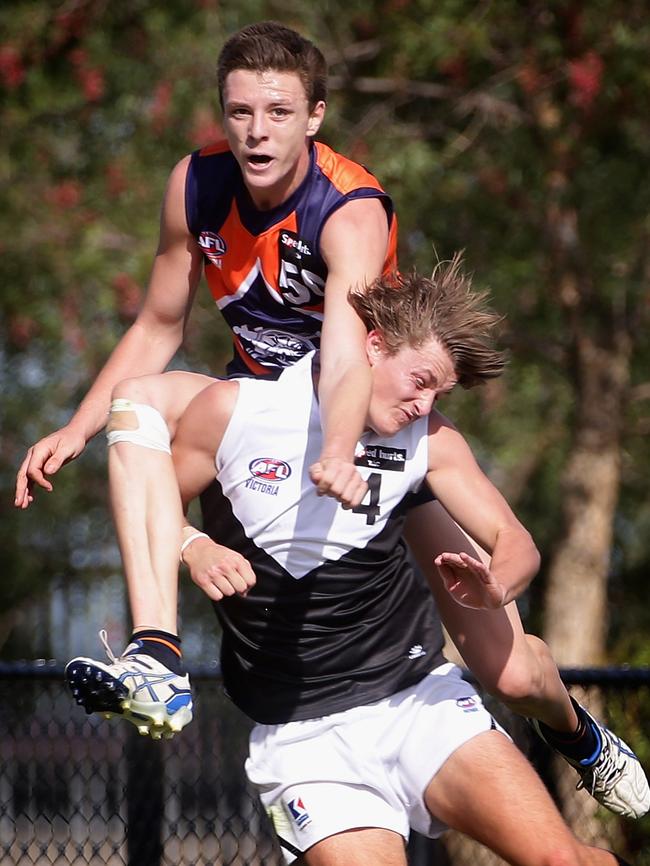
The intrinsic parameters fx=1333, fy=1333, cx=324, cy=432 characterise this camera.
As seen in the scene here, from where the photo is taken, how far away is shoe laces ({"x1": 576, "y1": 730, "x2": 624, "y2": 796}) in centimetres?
378

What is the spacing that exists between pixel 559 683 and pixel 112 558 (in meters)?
8.94

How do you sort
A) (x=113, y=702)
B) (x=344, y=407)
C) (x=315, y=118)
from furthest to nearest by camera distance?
1. (x=315, y=118)
2. (x=344, y=407)
3. (x=113, y=702)

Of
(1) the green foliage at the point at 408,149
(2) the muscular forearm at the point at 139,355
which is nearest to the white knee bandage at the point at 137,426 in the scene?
(2) the muscular forearm at the point at 139,355

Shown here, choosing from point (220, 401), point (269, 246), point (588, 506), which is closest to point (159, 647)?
point (220, 401)

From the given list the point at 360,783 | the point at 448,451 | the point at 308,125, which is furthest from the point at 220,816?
the point at 308,125

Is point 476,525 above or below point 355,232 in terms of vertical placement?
below

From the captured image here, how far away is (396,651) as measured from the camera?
138 inches

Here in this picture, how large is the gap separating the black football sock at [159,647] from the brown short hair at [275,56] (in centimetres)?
139

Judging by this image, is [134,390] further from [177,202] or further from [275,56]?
[275,56]

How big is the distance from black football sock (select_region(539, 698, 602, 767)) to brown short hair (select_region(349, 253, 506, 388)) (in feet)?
3.46

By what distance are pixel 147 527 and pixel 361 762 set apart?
2.69ft

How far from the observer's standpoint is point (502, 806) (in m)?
3.22

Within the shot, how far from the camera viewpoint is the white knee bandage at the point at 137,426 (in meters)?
3.25

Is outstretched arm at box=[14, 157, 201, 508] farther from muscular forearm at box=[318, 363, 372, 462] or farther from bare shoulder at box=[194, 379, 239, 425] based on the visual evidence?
muscular forearm at box=[318, 363, 372, 462]
